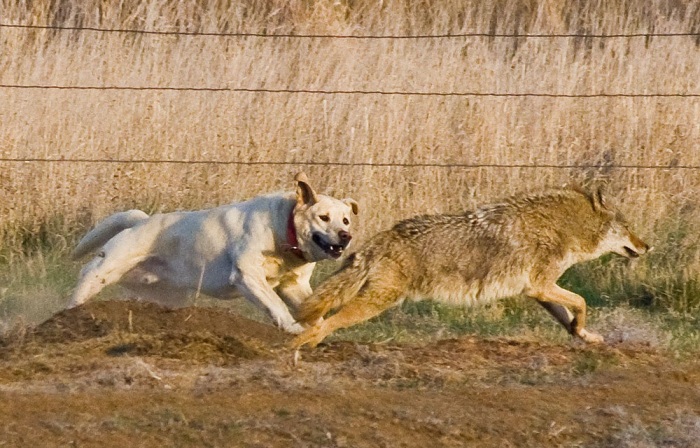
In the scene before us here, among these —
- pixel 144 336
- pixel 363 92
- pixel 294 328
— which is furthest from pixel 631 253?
pixel 363 92

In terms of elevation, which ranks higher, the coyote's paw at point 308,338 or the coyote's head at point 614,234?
the coyote's head at point 614,234

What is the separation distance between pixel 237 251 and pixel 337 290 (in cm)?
81

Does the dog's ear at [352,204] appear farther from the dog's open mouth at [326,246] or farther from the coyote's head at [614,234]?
the coyote's head at [614,234]

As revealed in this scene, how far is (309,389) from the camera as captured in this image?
567 cm

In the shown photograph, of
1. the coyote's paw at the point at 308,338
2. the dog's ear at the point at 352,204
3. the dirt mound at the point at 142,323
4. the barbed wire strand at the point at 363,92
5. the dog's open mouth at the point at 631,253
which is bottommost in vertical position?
the dirt mound at the point at 142,323

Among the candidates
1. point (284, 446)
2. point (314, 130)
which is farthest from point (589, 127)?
point (284, 446)

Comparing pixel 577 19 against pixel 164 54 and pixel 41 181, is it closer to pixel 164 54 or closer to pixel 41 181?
pixel 164 54

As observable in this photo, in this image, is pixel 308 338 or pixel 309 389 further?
pixel 308 338

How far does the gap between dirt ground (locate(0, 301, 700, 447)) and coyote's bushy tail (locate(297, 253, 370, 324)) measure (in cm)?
19

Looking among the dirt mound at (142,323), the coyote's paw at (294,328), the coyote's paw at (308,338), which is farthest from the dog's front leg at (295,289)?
the coyote's paw at (308,338)

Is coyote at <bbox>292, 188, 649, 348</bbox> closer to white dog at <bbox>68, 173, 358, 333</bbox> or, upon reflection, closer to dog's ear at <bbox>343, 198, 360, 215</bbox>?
white dog at <bbox>68, 173, 358, 333</bbox>

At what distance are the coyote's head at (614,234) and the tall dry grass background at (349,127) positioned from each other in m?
1.37

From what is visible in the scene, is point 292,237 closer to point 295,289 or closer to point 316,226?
point 316,226

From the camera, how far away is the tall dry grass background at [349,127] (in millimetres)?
10023
